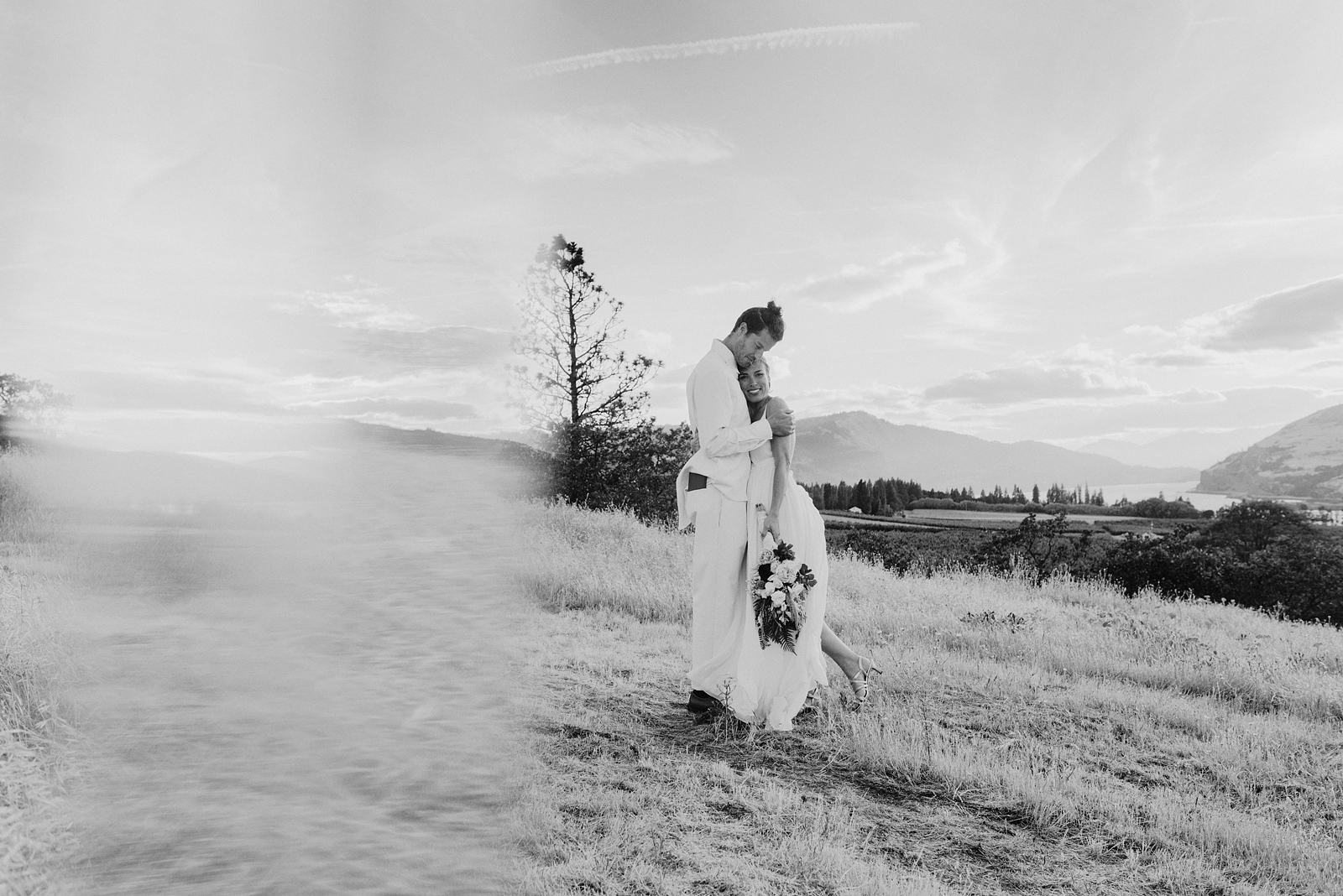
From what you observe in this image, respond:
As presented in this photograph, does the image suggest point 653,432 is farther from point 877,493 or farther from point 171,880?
point 877,493

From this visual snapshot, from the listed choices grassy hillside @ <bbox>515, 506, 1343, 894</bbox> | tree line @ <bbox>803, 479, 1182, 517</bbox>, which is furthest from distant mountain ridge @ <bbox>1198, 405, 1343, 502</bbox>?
grassy hillside @ <bbox>515, 506, 1343, 894</bbox>

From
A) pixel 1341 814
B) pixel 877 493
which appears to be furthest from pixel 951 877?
pixel 877 493

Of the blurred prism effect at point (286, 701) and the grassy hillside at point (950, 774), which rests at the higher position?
the blurred prism effect at point (286, 701)

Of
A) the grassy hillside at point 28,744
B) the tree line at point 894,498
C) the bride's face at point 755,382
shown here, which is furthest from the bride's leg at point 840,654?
the tree line at point 894,498

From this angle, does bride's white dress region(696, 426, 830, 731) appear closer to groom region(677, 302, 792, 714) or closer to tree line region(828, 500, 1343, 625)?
groom region(677, 302, 792, 714)

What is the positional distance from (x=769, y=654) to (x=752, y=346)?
6.38 feet

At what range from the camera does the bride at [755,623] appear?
529cm

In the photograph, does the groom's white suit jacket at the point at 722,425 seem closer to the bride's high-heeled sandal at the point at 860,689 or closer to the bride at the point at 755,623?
the bride at the point at 755,623

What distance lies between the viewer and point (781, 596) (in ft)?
16.8

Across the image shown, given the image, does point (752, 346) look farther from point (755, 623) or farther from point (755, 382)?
point (755, 623)

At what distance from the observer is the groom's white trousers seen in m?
5.45

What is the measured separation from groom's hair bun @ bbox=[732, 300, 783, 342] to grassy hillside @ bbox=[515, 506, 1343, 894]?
8.02 ft

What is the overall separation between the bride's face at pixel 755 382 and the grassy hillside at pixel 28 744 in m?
3.98

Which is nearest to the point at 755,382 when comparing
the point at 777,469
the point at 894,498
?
the point at 777,469
